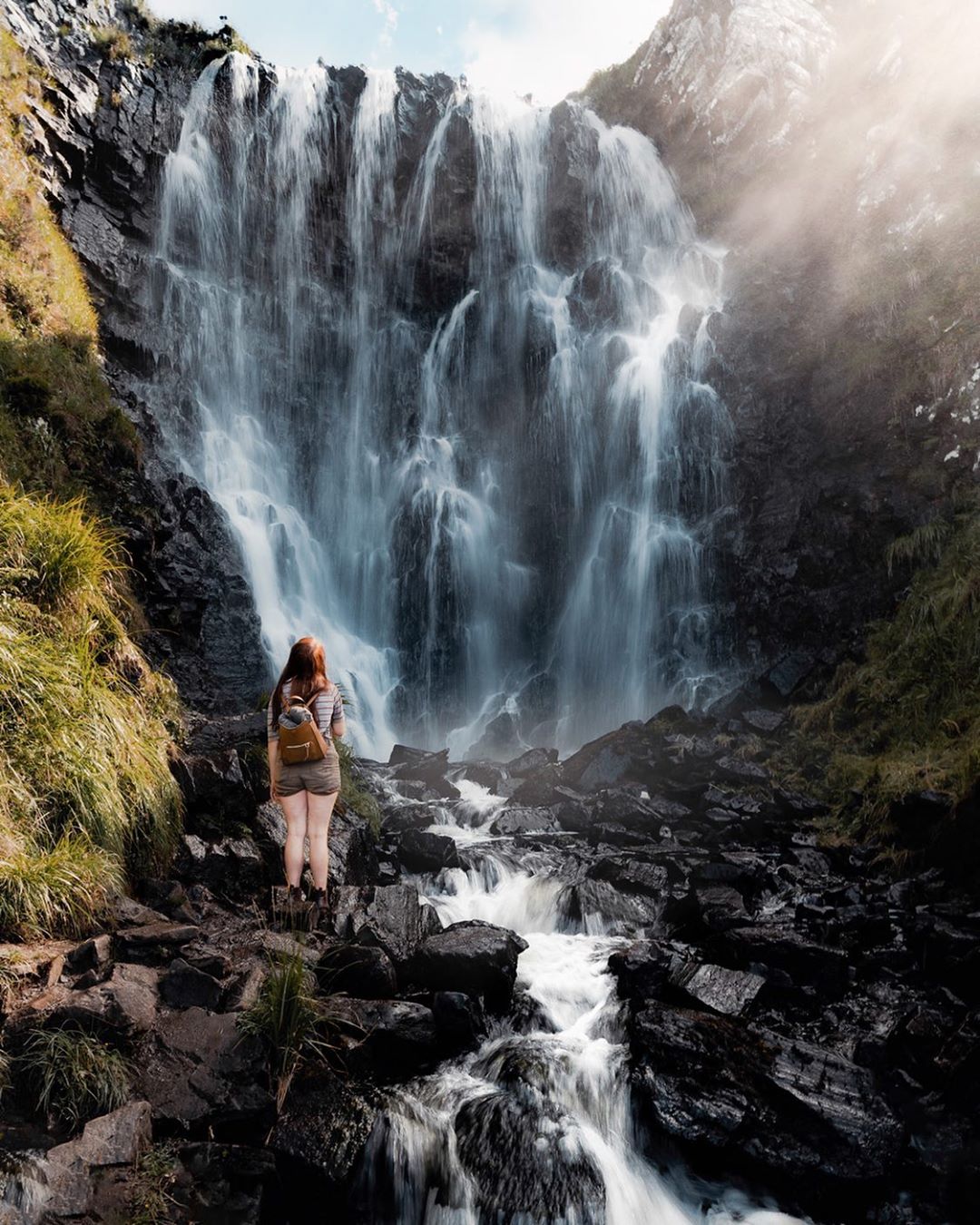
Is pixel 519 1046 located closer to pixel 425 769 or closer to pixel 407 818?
pixel 407 818

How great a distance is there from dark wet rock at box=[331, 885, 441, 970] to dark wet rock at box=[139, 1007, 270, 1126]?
1552 mm

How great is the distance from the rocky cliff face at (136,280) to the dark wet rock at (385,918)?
16.4 ft

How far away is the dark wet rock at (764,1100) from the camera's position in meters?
4.48

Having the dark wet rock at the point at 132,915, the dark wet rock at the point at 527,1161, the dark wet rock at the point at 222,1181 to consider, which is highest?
the dark wet rock at the point at 132,915

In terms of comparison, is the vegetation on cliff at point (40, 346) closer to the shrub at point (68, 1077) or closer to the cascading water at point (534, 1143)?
the shrub at point (68, 1077)

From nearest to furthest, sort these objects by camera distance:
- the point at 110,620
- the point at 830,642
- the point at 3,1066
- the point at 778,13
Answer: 1. the point at 3,1066
2. the point at 110,620
3. the point at 830,642
4. the point at 778,13

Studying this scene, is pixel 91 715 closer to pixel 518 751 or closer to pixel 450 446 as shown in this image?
pixel 518 751

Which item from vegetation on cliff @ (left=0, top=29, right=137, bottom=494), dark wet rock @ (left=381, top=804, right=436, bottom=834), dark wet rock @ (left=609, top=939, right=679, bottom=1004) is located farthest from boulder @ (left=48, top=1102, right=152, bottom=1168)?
vegetation on cliff @ (left=0, top=29, right=137, bottom=494)

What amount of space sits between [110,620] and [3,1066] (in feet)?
14.2

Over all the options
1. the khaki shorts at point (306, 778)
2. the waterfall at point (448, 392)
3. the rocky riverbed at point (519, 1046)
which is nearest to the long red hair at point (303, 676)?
the khaki shorts at point (306, 778)

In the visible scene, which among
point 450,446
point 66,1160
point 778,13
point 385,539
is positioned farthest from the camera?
point 778,13

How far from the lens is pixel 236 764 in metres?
7.29


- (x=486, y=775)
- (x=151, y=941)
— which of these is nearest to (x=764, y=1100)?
(x=151, y=941)

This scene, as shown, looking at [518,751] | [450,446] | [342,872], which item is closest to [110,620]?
[342,872]
